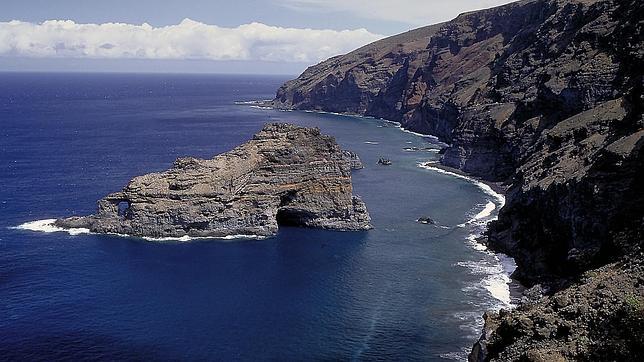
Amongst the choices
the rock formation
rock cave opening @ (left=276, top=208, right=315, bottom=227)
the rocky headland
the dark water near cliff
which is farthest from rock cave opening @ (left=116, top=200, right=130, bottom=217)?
the rocky headland

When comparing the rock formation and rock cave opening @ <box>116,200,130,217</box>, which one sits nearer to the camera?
the rock formation

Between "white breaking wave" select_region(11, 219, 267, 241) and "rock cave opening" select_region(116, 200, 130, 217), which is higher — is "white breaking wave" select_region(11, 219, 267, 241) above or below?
below

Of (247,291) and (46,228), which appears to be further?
(46,228)

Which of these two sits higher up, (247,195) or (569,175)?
(569,175)

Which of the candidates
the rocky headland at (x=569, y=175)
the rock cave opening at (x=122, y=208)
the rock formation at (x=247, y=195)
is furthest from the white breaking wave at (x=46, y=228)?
the rocky headland at (x=569, y=175)

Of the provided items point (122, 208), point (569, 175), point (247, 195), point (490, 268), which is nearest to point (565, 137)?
point (569, 175)

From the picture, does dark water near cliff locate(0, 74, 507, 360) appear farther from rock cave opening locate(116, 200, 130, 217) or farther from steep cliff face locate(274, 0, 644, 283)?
steep cliff face locate(274, 0, 644, 283)

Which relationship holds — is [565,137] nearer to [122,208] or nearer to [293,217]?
[293,217]

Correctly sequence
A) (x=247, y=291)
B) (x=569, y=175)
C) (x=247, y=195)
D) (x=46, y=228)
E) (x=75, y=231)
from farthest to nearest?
(x=247, y=195), (x=46, y=228), (x=75, y=231), (x=569, y=175), (x=247, y=291)

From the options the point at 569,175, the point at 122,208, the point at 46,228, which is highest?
the point at 569,175
